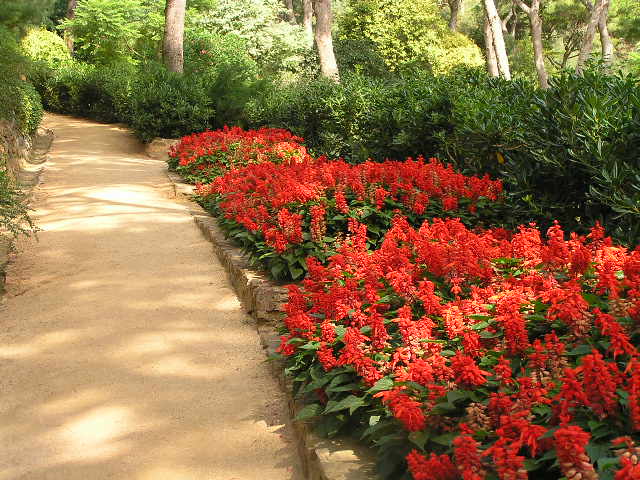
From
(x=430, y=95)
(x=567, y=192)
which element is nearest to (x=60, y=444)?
(x=567, y=192)

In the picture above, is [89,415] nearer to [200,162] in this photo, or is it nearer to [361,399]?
[361,399]

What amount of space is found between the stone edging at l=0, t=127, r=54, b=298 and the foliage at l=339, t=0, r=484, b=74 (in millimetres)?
12827

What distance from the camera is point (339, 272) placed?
4.25 meters

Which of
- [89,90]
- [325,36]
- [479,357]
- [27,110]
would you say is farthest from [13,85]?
[479,357]

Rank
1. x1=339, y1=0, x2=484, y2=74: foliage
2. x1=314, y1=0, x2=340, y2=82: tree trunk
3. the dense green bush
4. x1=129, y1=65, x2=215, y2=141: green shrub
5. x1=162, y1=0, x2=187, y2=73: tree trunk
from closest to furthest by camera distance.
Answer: the dense green bush < x1=129, y1=65, x2=215, y2=141: green shrub < x1=314, y1=0, x2=340, y2=82: tree trunk < x1=162, y1=0, x2=187, y2=73: tree trunk < x1=339, y1=0, x2=484, y2=74: foliage

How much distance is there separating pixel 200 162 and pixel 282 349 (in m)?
7.96

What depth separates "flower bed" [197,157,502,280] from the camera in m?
5.56

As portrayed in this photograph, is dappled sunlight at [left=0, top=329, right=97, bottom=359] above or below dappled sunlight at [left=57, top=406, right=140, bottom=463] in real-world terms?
above

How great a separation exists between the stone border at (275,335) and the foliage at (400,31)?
57.7 ft

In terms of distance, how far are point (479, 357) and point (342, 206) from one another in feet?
9.86

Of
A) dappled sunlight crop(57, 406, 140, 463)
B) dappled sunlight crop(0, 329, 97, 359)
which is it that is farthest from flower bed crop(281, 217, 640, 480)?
dappled sunlight crop(0, 329, 97, 359)

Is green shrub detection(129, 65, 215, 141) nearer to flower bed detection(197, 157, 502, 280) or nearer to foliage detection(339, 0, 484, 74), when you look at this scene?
flower bed detection(197, 157, 502, 280)

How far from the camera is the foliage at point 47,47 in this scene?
26.7 metres

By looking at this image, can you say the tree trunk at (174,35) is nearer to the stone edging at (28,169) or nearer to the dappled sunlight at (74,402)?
the stone edging at (28,169)
